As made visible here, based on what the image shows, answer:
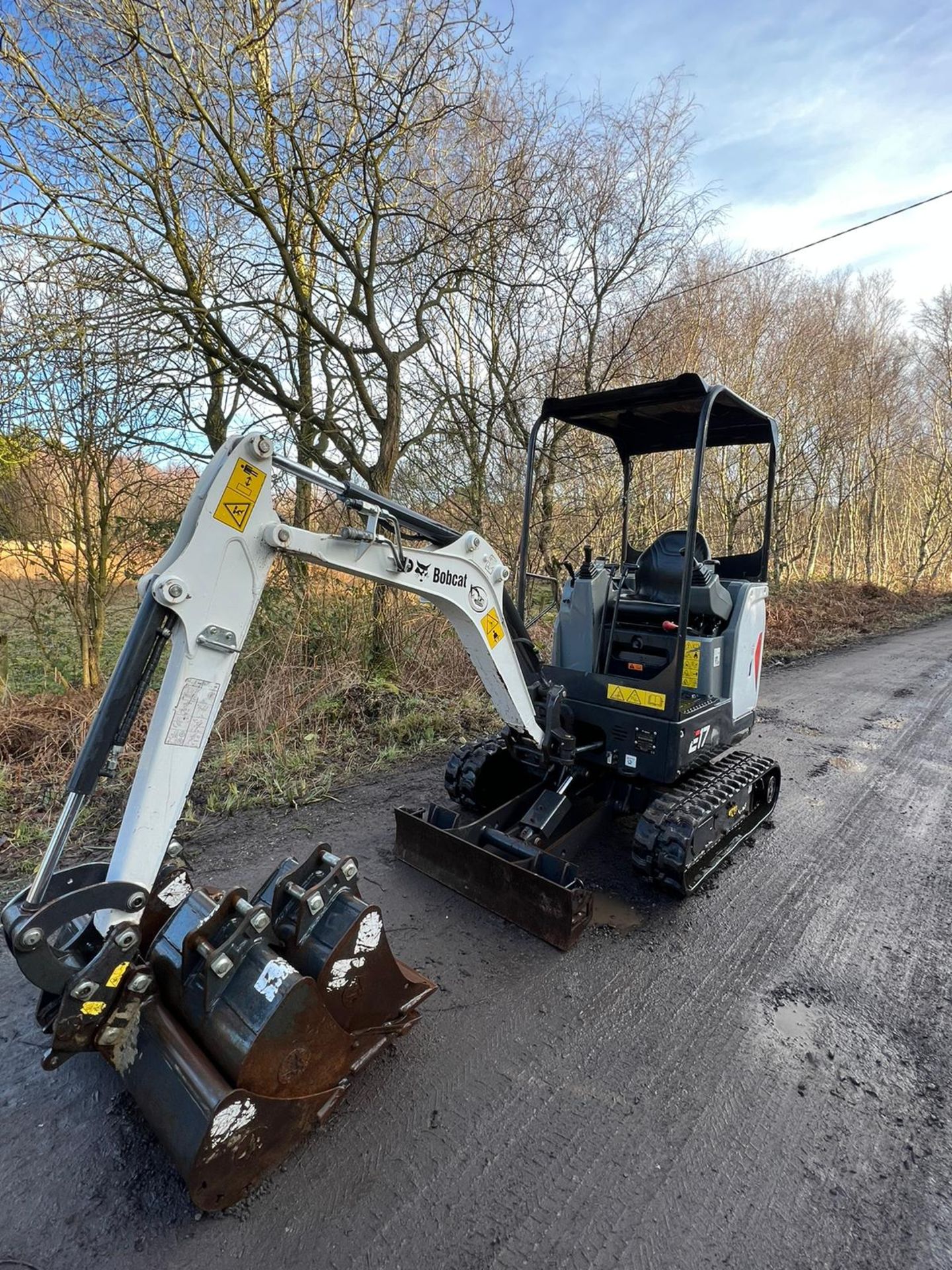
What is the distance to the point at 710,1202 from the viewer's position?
189 centimetres

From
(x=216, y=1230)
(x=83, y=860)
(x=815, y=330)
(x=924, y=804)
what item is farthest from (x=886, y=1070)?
(x=815, y=330)

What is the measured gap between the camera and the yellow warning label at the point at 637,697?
137 inches

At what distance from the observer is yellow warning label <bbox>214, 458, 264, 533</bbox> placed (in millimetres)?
2109

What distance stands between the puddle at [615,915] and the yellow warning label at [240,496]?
2.45 m

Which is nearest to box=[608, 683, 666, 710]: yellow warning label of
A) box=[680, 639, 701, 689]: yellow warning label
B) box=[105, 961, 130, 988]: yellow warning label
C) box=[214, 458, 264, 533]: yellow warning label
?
box=[680, 639, 701, 689]: yellow warning label

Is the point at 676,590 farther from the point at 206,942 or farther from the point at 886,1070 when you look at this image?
→ the point at 206,942

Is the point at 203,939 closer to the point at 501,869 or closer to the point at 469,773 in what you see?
the point at 501,869

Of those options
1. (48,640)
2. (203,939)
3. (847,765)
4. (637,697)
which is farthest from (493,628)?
(48,640)

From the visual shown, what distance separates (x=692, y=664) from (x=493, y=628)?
146cm

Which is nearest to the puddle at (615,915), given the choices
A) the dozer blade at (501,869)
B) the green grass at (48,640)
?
the dozer blade at (501,869)

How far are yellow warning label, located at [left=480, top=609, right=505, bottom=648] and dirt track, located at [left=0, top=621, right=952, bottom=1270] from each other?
1.38 metres

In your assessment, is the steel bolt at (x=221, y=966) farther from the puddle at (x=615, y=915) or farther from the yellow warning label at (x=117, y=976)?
the puddle at (x=615, y=915)

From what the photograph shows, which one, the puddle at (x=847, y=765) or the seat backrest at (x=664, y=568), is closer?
the seat backrest at (x=664, y=568)

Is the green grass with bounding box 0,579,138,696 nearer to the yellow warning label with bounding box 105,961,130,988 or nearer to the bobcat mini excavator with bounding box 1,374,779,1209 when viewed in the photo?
the bobcat mini excavator with bounding box 1,374,779,1209
